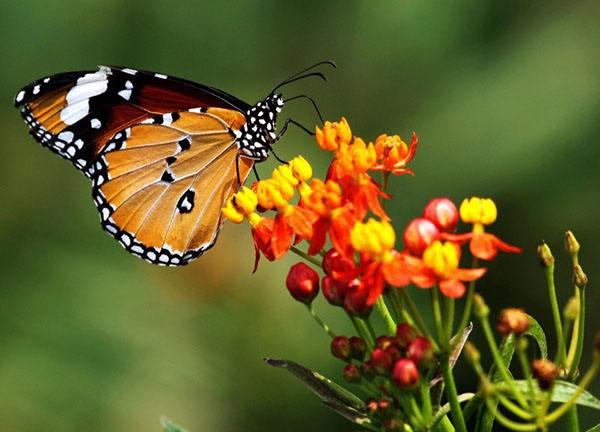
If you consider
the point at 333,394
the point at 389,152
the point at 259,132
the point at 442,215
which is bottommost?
the point at 333,394

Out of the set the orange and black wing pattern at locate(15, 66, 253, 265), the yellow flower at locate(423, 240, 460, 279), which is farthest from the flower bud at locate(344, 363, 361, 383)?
the orange and black wing pattern at locate(15, 66, 253, 265)

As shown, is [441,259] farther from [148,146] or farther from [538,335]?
[148,146]

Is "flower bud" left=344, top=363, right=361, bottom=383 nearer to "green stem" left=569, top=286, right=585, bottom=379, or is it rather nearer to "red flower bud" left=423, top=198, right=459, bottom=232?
"red flower bud" left=423, top=198, right=459, bottom=232

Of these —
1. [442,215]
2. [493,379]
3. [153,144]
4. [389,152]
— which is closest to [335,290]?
[442,215]

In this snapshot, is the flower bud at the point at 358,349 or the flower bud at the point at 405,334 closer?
the flower bud at the point at 405,334

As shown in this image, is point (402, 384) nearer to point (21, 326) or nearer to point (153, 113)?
point (153, 113)

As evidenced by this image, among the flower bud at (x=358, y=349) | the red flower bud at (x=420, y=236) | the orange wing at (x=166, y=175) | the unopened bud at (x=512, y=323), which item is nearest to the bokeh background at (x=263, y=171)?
the orange wing at (x=166, y=175)

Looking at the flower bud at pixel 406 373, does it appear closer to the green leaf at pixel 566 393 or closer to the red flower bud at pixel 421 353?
the red flower bud at pixel 421 353
